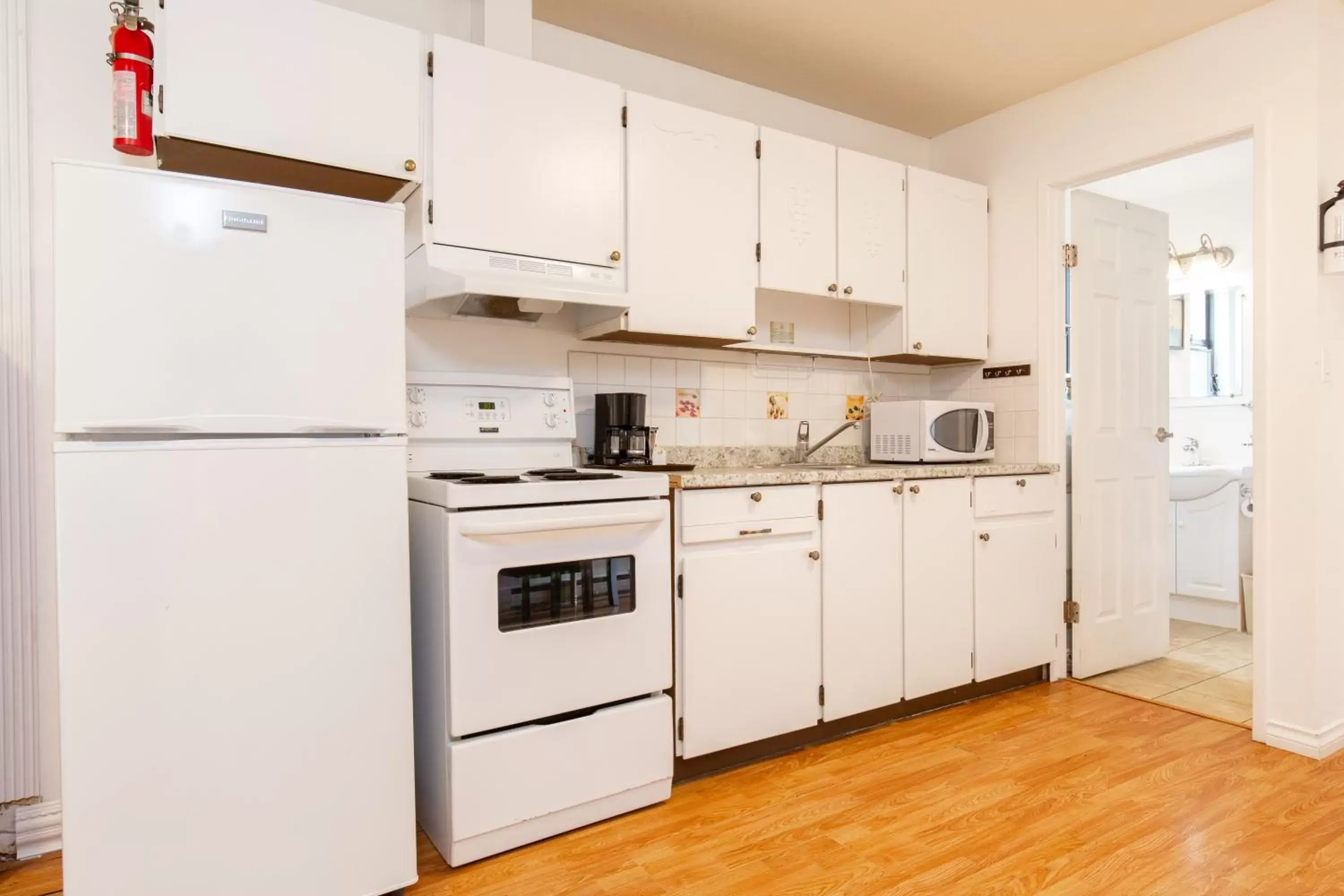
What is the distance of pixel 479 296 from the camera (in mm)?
2205

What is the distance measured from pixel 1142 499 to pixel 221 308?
12.1 feet

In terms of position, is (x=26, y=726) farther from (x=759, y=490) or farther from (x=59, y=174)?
(x=759, y=490)

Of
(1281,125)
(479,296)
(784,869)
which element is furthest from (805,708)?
(1281,125)

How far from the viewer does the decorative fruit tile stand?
2.89 m

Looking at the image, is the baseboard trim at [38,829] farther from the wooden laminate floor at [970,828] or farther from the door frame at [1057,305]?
the door frame at [1057,305]

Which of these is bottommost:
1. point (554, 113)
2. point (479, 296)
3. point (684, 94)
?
point (479, 296)

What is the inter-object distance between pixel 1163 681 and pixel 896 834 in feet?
6.49

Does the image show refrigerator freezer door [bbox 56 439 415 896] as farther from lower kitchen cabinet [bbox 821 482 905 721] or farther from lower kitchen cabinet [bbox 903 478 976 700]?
lower kitchen cabinet [bbox 903 478 976 700]

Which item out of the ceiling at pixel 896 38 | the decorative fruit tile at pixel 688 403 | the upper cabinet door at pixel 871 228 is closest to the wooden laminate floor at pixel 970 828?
the decorative fruit tile at pixel 688 403

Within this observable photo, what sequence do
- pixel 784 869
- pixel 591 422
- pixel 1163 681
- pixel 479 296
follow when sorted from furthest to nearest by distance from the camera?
1. pixel 1163 681
2. pixel 591 422
3. pixel 479 296
4. pixel 784 869

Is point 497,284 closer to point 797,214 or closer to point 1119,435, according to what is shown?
point 797,214

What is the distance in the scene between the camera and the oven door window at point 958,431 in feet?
10.0

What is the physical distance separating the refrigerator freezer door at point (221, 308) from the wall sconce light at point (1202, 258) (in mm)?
4659

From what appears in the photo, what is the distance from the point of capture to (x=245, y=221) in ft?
4.99
